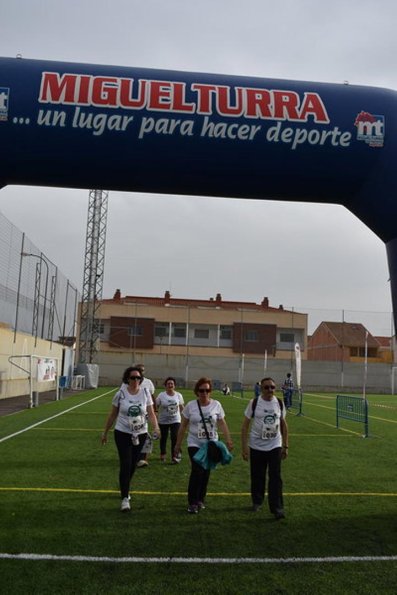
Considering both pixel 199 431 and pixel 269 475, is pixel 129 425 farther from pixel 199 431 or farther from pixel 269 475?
pixel 269 475

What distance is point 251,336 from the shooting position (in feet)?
202

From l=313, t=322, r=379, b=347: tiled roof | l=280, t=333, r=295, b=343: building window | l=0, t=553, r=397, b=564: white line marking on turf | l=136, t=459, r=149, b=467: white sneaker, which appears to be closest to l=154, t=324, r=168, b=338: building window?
l=280, t=333, r=295, b=343: building window

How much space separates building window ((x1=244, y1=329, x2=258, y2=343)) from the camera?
61.6 m

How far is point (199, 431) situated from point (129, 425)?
2.78 feet

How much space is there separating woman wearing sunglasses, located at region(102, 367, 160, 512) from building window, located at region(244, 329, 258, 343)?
54.8 m

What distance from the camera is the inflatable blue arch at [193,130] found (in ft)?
19.5

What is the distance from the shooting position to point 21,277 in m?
31.8

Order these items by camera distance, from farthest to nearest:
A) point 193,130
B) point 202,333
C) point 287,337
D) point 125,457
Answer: point 287,337 → point 202,333 → point 125,457 → point 193,130

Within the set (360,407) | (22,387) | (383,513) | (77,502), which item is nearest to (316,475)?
(383,513)

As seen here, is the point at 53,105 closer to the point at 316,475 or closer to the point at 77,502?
the point at 77,502

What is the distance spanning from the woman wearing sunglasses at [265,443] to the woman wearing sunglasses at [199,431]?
314mm

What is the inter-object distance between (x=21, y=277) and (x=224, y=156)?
90.6 feet

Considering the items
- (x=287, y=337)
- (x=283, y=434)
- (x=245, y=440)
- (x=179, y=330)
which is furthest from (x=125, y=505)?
(x=287, y=337)

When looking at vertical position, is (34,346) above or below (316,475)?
above
